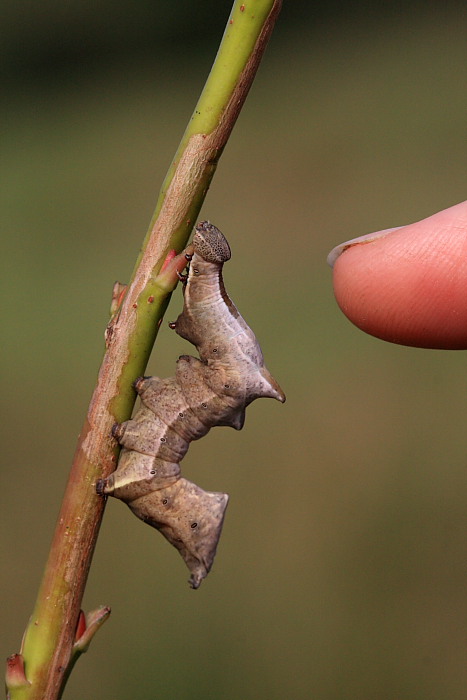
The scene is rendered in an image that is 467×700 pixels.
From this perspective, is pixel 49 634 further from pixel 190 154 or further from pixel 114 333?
pixel 190 154

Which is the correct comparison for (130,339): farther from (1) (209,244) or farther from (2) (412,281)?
(2) (412,281)

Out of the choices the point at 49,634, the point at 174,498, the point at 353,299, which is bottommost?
the point at 49,634

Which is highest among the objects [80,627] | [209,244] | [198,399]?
[209,244]

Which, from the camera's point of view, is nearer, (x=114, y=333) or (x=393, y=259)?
(x=114, y=333)

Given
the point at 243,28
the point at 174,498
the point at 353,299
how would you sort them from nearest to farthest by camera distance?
the point at 243,28
the point at 174,498
the point at 353,299

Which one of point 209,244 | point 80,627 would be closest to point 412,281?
point 209,244

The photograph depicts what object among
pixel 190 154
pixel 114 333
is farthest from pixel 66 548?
pixel 190 154

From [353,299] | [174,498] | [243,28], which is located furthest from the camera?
[353,299]
